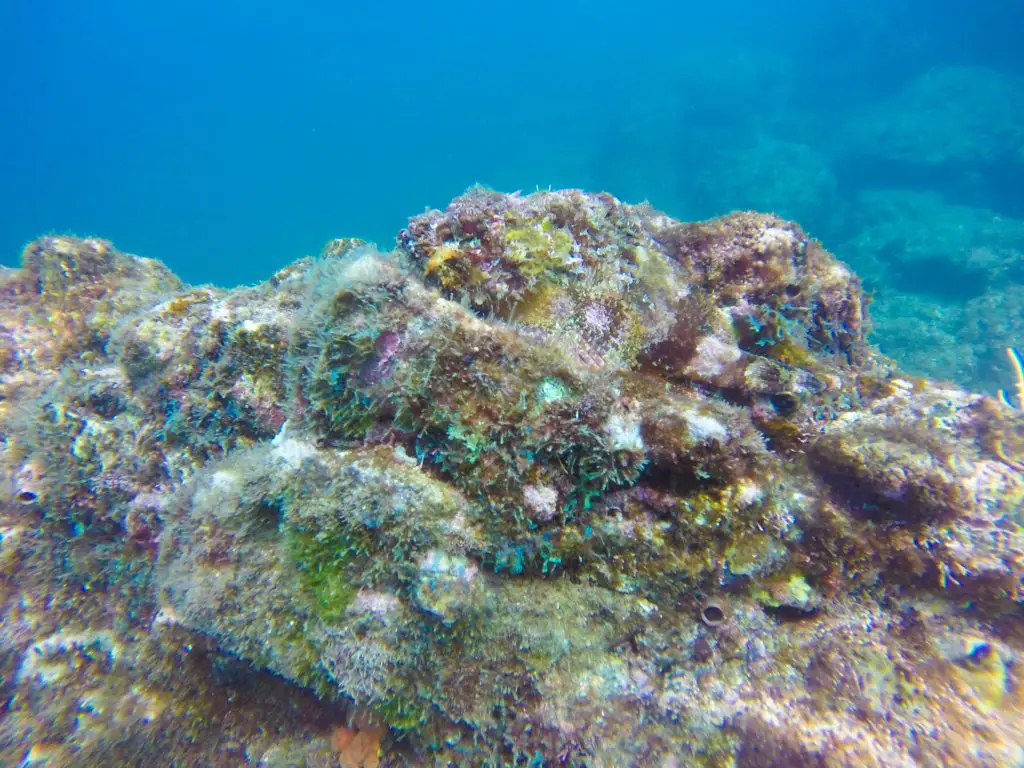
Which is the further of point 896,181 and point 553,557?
point 896,181

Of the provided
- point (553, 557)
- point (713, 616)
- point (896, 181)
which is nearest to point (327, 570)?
point (553, 557)

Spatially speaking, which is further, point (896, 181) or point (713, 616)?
point (896, 181)

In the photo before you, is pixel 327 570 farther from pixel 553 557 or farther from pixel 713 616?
pixel 713 616

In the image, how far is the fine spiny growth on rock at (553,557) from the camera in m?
2.51

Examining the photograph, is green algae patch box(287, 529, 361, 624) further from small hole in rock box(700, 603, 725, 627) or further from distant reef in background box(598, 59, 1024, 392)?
distant reef in background box(598, 59, 1024, 392)

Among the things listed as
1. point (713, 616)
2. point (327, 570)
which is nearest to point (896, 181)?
point (713, 616)

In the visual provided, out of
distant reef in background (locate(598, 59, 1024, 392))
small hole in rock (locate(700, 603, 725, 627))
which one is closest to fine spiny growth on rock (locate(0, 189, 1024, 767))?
small hole in rock (locate(700, 603, 725, 627))

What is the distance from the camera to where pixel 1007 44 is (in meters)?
36.3

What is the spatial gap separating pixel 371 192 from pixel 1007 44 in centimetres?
7282

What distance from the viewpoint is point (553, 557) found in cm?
264

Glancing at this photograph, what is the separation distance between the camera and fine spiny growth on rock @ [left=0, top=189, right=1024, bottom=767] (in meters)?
2.51

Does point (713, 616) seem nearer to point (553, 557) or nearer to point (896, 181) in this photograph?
point (553, 557)

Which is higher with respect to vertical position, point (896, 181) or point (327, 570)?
point (896, 181)

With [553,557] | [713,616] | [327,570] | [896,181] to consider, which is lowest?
[327,570]
